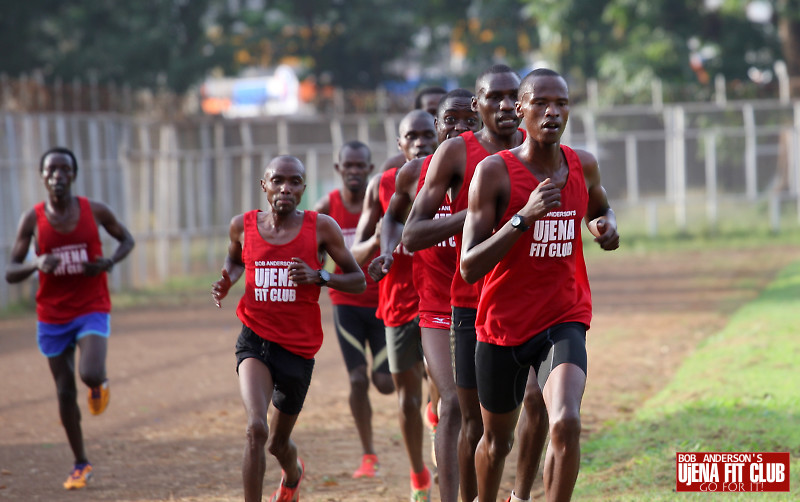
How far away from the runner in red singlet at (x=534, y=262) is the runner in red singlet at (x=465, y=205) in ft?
1.63

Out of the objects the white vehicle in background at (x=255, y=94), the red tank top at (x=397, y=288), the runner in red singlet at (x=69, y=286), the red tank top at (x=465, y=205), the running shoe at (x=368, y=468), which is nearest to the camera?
the red tank top at (x=465, y=205)

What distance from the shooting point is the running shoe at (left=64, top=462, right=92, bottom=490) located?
716cm

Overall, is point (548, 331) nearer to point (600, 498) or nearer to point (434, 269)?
point (434, 269)

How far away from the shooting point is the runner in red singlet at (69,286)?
744cm

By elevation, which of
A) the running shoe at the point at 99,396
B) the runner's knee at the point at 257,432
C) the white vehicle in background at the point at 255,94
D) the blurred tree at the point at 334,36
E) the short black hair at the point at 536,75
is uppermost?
the blurred tree at the point at 334,36

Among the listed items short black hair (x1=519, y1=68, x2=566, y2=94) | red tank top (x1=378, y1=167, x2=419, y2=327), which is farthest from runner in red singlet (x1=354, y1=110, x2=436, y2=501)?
short black hair (x1=519, y1=68, x2=566, y2=94)

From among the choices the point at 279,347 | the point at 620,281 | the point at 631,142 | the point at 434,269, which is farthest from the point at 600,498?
the point at 631,142

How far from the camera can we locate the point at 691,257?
22125 mm

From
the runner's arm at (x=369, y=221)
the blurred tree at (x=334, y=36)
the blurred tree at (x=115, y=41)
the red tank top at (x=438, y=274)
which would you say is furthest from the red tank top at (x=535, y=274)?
the blurred tree at (x=334, y=36)

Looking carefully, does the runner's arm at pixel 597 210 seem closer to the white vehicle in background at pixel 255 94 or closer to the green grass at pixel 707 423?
the green grass at pixel 707 423

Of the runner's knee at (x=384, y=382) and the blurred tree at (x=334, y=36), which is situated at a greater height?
the blurred tree at (x=334, y=36)

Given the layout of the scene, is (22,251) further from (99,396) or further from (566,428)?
(566,428)

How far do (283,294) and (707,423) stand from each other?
11.0 feet

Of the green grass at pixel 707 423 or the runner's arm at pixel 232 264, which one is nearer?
the runner's arm at pixel 232 264
